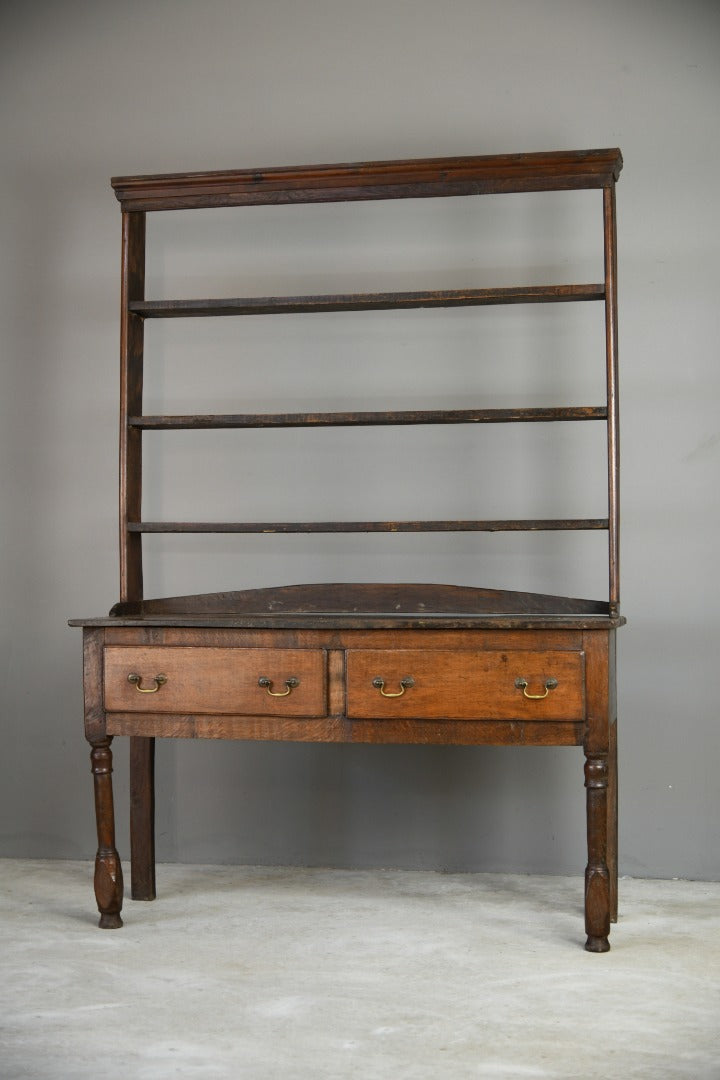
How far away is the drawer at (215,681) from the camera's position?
296cm

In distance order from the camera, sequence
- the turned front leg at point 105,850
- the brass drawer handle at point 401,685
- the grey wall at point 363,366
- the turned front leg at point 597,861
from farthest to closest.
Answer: the grey wall at point 363,366 < the turned front leg at point 105,850 < the brass drawer handle at point 401,685 < the turned front leg at point 597,861

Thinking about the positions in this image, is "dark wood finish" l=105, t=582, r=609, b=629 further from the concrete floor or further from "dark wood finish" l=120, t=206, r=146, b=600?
the concrete floor

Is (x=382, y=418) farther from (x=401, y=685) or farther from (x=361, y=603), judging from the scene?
(x=401, y=685)

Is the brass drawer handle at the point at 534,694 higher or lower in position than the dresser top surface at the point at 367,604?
lower

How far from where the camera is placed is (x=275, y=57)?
3.84 m

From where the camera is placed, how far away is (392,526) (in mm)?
3271

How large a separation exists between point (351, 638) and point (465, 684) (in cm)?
31

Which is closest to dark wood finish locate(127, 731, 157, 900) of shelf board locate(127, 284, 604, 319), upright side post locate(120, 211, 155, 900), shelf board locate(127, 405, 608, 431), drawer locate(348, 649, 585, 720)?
upright side post locate(120, 211, 155, 900)

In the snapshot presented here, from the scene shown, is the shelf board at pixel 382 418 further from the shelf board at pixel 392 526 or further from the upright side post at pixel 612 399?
the shelf board at pixel 392 526

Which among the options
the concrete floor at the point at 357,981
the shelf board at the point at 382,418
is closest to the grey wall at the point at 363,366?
the concrete floor at the point at 357,981

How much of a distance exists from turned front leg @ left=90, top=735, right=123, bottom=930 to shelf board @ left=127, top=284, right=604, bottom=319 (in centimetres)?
127

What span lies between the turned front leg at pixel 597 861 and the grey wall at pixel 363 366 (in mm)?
761

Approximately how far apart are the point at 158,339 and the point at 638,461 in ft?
5.23

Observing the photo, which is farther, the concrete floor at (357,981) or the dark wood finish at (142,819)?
the dark wood finish at (142,819)
